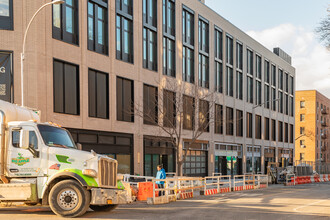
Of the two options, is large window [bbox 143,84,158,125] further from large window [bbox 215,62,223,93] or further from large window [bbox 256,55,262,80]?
large window [bbox 256,55,262,80]

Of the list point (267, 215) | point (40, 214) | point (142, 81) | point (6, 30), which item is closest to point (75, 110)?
point (6, 30)

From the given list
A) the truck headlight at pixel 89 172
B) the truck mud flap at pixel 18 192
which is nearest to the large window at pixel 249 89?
the truck headlight at pixel 89 172

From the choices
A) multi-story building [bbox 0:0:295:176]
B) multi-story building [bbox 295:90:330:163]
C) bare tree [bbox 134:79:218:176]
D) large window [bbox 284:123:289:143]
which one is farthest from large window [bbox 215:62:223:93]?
multi-story building [bbox 295:90:330:163]

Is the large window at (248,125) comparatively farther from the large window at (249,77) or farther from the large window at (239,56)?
the large window at (239,56)

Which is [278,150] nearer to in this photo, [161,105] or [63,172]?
[161,105]

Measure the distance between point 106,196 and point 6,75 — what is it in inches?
522

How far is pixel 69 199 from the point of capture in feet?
45.1

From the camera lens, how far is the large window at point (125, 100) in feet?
108

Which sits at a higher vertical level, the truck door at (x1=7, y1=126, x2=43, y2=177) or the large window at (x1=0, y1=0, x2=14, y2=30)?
the large window at (x1=0, y1=0, x2=14, y2=30)

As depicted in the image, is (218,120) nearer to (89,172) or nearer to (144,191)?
(144,191)

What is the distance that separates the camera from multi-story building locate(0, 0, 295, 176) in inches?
989

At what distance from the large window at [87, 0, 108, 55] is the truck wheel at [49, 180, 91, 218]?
17401 mm

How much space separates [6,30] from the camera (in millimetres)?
24672

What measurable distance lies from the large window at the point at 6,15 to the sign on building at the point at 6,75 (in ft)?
4.98
